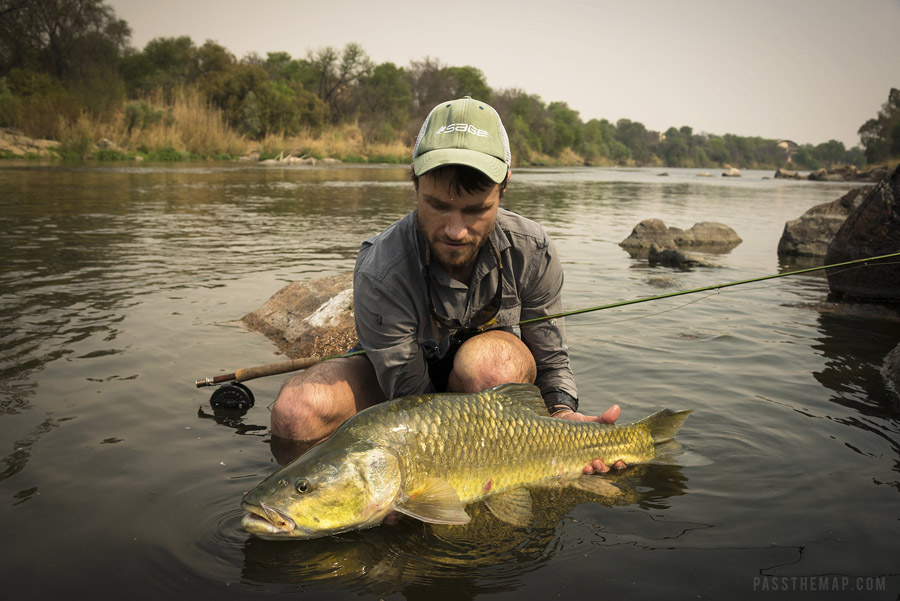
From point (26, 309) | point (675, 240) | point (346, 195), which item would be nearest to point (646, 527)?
point (26, 309)

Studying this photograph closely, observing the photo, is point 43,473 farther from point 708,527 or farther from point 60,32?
point 60,32

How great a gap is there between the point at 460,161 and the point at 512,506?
5.13 feet

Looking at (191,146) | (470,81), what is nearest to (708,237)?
(191,146)

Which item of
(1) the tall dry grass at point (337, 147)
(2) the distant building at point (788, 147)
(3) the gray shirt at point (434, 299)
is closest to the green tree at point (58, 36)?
(1) the tall dry grass at point (337, 147)

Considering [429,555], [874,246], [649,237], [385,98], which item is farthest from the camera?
[385,98]

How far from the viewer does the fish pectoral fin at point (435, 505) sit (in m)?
2.56

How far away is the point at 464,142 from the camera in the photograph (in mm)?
2869

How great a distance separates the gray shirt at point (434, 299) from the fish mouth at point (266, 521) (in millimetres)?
955

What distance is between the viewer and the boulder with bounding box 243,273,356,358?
5.38 metres

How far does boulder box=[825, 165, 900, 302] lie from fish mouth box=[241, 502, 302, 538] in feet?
22.3

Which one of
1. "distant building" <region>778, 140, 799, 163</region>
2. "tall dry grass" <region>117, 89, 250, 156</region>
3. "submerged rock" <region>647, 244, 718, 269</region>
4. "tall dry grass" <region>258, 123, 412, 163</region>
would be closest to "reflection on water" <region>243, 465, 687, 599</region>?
"submerged rock" <region>647, 244, 718, 269</region>

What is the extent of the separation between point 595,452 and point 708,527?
59cm

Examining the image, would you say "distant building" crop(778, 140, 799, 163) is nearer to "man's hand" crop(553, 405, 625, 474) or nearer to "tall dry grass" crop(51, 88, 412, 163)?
"tall dry grass" crop(51, 88, 412, 163)

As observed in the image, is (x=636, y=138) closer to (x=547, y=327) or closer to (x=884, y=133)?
(x=884, y=133)
